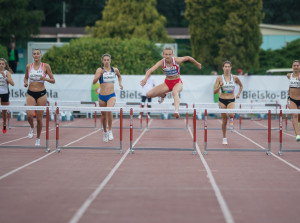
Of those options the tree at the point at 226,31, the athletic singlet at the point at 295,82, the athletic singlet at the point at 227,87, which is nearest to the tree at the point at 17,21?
the tree at the point at 226,31

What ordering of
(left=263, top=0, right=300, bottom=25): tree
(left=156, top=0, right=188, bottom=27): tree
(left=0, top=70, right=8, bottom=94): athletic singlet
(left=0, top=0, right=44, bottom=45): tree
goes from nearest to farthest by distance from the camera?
(left=0, top=70, right=8, bottom=94): athletic singlet → (left=0, top=0, right=44, bottom=45): tree → (left=263, top=0, right=300, bottom=25): tree → (left=156, top=0, right=188, bottom=27): tree

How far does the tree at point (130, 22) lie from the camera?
127 ft

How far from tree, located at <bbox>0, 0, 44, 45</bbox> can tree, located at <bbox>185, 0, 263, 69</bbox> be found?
495 inches

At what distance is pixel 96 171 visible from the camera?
332 inches

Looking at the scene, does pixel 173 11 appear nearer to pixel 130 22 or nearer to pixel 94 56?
pixel 130 22

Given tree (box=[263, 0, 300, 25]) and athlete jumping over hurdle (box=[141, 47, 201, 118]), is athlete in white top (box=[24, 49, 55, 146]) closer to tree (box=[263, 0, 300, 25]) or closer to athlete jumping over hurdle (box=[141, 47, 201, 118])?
athlete jumping over hurdle (box=[141, 47, 201, 118])

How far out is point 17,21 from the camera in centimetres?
3984

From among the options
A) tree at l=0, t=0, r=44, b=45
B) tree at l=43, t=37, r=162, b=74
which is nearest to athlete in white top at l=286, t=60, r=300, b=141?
tree at l=43, t=37, r=162, b=74

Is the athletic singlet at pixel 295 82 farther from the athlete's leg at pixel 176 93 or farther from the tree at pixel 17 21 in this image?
→ the tree at pixel 17 21

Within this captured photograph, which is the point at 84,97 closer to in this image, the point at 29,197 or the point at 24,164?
the point at 24,164

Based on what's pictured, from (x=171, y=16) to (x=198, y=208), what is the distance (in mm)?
54373

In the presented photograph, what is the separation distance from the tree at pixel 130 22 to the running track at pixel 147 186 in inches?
1089

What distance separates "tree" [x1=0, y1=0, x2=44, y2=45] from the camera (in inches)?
1532

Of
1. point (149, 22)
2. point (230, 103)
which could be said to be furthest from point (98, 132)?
point (149, 22)
